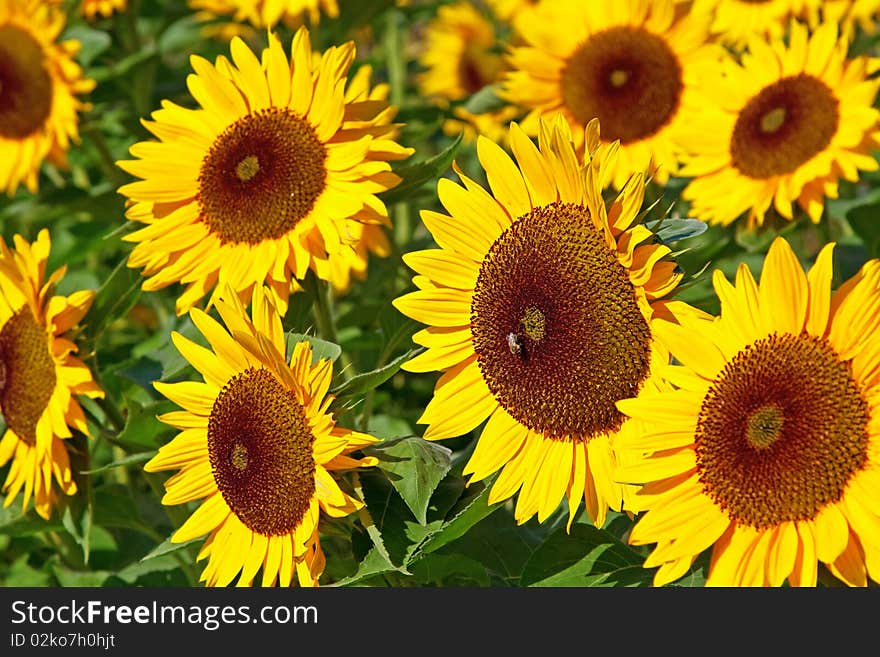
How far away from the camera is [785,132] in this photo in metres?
2.62

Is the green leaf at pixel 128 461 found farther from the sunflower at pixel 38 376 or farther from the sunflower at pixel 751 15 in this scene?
the sunflower at pixel 751 15

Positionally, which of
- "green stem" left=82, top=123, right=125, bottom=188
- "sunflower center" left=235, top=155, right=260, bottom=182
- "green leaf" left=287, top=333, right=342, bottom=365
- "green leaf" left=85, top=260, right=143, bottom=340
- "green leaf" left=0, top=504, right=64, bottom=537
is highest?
"green stem" left=82, top=123, right=125, bottom=188

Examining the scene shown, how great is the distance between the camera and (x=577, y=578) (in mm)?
1828

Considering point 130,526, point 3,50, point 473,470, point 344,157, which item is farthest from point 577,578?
point 3,50

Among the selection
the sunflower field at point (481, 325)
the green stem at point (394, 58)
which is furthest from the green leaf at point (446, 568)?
the green stem at point (394, 58)

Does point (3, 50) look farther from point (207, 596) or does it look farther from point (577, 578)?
point (577, 578)

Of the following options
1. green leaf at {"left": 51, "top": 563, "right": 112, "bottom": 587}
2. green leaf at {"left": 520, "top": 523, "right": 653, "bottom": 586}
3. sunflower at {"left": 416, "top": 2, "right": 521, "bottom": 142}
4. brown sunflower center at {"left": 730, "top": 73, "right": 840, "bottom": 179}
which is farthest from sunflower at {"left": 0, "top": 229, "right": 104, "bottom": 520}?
sunflower at {"left": 416, "top": 2, "right": 521, "bottom": 142}

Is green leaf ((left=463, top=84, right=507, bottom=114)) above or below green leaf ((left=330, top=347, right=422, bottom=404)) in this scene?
above

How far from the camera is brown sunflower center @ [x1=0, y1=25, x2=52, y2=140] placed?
319 cm

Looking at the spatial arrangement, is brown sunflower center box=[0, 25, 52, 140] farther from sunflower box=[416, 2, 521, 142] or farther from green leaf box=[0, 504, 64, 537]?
sunflower box=[416, 2, 521, 142]

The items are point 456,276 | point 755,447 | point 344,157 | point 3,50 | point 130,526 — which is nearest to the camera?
point 755,447

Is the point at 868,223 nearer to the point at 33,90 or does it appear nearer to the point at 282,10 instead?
the point at 282,10

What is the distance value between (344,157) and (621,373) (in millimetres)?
662

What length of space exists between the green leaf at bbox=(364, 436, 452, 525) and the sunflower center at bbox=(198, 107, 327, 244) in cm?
46
